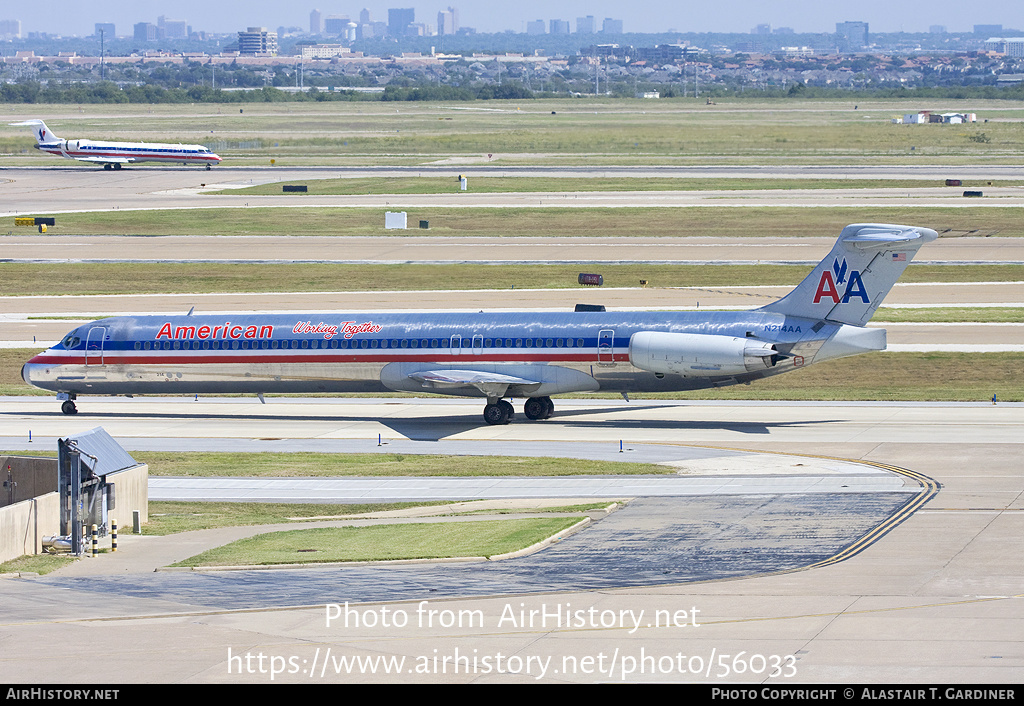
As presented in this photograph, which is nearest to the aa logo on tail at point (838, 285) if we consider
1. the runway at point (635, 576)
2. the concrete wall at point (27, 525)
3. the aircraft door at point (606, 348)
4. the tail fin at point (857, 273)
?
the tail fin at point (857, 273)

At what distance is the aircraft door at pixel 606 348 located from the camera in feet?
155

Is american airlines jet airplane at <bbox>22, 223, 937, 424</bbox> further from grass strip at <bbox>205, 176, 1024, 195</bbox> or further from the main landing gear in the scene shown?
grass strip at <bbox>205, 176, 1024, 195</bbox>

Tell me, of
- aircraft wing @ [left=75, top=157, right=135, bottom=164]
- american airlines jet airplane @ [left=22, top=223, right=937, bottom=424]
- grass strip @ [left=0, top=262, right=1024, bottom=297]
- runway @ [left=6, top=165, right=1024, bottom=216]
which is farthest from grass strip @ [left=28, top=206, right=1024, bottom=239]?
american airlines jet airplane @ [left=22, top=223, right=937, bottom=424]

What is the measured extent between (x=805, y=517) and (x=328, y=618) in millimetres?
14477

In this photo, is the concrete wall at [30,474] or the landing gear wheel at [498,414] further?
the landing gear wheel at [498,414]

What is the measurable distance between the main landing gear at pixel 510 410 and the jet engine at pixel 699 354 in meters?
4.58

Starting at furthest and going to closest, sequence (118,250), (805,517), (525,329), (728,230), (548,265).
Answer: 1. (728,230)
2. (118,250)
3. (548,265)
4. (525,329)
5. (805,517)

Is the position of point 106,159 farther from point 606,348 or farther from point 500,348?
point 606,348

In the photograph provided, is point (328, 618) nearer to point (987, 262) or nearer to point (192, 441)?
point (192, 441)

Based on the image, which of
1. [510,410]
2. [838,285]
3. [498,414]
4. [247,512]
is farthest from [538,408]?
[247,512]

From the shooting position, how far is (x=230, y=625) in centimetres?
2273

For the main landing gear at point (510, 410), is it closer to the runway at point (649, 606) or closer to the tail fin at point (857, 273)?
the tail fin at point (857, 273)

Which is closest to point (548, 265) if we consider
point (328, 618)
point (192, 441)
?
point (192, 441)

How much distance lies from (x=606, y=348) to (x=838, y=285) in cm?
839
